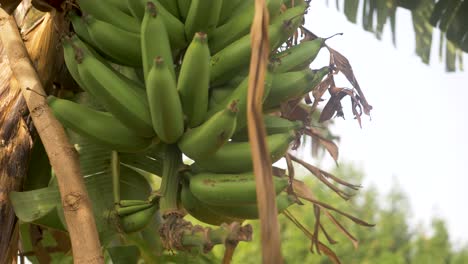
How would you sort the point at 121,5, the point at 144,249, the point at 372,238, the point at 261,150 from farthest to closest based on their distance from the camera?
the point at 372,238, the point at 144,249, the point at 121,5, the point at 261,150

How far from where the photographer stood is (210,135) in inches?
30.0

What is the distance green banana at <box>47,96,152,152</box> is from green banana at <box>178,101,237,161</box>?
73 mm

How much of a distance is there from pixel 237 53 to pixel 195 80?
0.25 ft

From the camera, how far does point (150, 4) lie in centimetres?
78

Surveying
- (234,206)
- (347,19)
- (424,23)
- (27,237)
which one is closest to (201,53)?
(234,206)

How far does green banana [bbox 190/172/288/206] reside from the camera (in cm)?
75

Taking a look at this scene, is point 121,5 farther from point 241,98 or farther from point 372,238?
point 372,238

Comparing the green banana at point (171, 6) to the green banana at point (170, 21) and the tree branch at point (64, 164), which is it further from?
the tree branch at point (64, 164)

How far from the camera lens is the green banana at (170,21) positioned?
86 centimetres

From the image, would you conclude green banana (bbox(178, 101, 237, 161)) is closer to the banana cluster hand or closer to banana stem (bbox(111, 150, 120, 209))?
the banana cluster hand

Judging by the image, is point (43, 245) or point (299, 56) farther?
point (43, 245)

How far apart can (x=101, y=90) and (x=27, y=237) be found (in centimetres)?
52

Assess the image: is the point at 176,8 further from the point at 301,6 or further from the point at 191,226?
the point at 191,226

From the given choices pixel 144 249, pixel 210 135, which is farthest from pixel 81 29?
pixel 144 249
